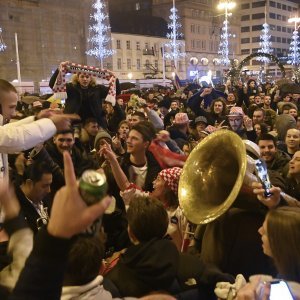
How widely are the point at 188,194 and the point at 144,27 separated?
215 ft

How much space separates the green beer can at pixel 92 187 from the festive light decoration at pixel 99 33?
4443 centimetres

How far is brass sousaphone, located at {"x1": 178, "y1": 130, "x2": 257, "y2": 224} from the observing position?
3.05 meters

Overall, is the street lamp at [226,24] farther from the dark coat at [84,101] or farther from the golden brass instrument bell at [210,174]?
the golden brass instrument bell at [210,174]

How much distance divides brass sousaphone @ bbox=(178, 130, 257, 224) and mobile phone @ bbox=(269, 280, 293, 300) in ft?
3.37

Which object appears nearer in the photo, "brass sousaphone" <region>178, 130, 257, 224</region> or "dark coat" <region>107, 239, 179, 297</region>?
"dark coat" <region>107, 239, 179, 297</region>

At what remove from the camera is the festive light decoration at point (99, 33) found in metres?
45.4

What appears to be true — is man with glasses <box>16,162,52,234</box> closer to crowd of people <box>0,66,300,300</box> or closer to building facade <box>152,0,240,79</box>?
crowd of people <box>0,66,300,300</box>

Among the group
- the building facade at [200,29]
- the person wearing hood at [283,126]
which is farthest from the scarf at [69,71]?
the building facade at [200,29]

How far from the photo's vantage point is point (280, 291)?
6.22 feet

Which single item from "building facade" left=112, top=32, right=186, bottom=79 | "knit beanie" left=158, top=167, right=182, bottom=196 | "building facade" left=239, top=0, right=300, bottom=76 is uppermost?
"building facade" left=239, top=0, right=300, bottom=76

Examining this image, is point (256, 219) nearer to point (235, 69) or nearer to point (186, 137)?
point (186, 137)

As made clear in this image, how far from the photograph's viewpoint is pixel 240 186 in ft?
8.98

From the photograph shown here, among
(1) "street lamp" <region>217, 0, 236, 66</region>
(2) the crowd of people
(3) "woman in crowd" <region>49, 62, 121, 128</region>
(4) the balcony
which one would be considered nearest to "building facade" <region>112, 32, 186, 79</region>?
(4) the balcony

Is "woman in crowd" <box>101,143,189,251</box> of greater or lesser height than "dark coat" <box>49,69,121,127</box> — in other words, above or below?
below
